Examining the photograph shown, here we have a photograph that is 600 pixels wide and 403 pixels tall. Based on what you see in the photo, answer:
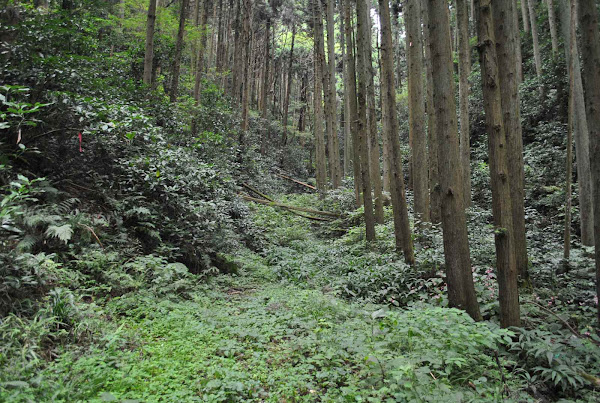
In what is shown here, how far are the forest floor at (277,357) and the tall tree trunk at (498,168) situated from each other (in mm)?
704

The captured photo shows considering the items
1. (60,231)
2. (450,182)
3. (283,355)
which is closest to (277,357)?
(283,355)

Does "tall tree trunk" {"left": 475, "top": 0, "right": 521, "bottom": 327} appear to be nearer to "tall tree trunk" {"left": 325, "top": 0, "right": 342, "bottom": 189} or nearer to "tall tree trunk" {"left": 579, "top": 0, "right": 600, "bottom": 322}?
"tall tree trunk" {"left": 579, "top": 0, "right": 600, "bottom": 322}

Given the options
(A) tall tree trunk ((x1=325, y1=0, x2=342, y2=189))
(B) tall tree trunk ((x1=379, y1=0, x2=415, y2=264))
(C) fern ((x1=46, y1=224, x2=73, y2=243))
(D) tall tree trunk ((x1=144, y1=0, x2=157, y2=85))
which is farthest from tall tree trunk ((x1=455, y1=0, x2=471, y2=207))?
(C) fern ((x1=46, y1=224, x2=73, y2=243))

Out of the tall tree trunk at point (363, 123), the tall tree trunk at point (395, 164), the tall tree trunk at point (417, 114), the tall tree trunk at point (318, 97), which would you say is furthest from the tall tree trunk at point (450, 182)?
the tall tree trunk at point (318, 97)

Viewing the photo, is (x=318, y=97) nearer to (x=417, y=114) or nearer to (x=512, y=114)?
(x=417, y=114)

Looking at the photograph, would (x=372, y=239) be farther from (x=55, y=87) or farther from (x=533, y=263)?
(x=55, y=87)

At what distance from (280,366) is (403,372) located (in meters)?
1.21

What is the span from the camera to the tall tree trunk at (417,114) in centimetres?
894

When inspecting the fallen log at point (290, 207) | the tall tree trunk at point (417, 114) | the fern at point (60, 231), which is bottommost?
the fern at point (60, 231)

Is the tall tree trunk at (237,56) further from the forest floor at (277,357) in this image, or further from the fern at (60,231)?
the forest floor at (277,357)

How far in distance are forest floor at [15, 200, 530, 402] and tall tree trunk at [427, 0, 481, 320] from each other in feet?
2.58

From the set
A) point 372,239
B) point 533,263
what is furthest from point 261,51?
point 533,263

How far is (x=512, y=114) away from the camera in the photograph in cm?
562

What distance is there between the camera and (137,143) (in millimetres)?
6941
